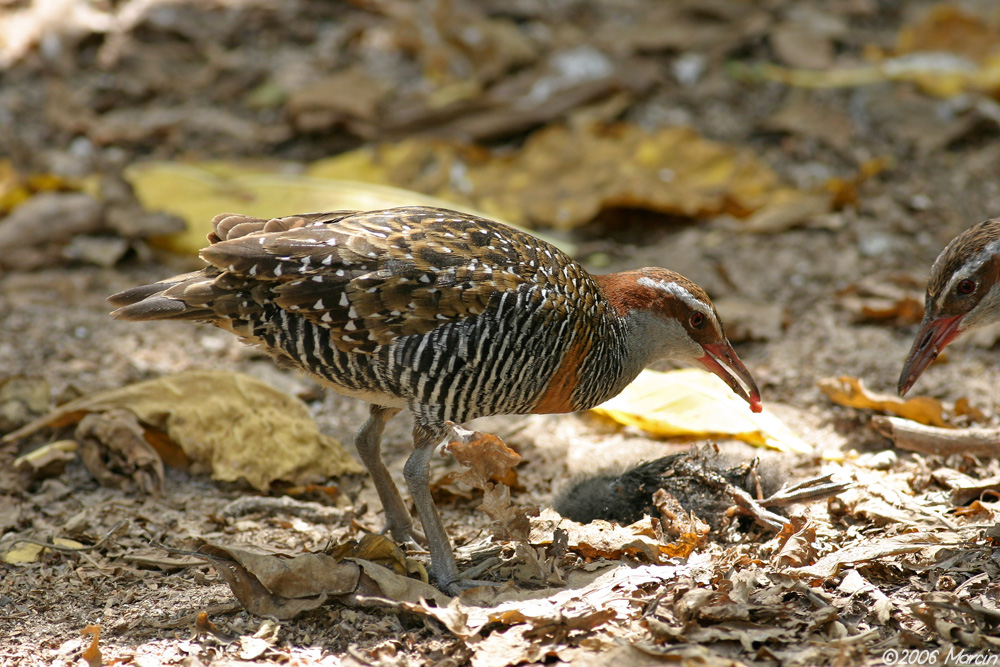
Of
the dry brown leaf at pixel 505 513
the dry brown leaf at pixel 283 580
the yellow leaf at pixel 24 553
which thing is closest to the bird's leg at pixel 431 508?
the dry brown leaf at pixel 505 513

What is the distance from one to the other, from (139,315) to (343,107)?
4470 mm

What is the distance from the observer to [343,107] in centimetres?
805

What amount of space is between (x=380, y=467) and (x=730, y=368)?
1.72 metres

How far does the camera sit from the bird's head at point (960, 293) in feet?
13.4

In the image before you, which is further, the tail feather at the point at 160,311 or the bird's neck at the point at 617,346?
the bird's neck at the point at 617,346

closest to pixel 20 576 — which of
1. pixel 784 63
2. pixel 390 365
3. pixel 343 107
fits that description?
pixel 390 365

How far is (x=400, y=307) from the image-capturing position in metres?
3.78

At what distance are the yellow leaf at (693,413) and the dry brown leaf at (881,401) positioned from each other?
37 cm

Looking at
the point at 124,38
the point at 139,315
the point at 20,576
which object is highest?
the point at 124,38

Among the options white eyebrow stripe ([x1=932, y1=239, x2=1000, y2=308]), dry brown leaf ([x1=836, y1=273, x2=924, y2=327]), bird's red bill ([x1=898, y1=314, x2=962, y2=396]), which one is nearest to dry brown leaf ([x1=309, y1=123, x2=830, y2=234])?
dry brown leaf ([x1=836, y1=273, x2=924, y2=327])

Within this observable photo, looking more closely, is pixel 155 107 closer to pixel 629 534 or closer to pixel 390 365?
pixel 390 365

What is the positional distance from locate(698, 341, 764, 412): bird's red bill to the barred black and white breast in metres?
0.70

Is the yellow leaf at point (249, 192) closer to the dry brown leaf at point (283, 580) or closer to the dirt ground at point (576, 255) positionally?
the dirt ground at point (576, 255)

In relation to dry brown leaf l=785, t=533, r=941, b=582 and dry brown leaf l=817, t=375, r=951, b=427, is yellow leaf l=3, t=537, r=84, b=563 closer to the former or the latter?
dry brown leaf l=785, t=533, r=941, b=582
